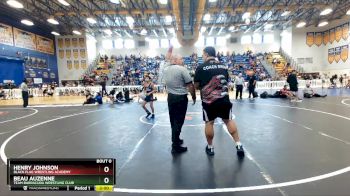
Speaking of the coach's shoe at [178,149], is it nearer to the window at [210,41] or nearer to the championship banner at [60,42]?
the championship banner at [60,42]

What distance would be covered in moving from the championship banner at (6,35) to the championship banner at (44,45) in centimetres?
479

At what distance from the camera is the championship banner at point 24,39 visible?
2746cm

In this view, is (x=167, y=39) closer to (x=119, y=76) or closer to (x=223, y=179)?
(x=119, y=76)

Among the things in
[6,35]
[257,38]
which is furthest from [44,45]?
[257,38]

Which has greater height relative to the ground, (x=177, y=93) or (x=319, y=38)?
(x=319, y=38)

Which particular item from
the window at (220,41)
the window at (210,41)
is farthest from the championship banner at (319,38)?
the window at (210,41)

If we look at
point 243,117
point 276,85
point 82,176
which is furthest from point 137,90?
point 82,176

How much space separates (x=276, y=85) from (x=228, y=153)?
22.8 metres

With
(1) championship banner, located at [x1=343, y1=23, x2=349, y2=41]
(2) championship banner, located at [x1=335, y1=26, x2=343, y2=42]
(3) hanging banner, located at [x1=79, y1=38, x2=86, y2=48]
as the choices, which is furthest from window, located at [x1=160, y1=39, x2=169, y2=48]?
(1) championship banner, located at [x1=343, y1=23, x2=349, y2=41]

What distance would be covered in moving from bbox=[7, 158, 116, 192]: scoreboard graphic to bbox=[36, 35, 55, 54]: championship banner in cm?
3360

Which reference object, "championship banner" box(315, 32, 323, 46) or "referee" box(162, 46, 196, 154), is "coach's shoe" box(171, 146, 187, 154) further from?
"championship banner" box(315, 32, 323, 46)

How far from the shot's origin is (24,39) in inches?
1129

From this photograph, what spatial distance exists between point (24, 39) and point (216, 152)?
30761 mm

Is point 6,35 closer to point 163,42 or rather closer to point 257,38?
point 163,42
